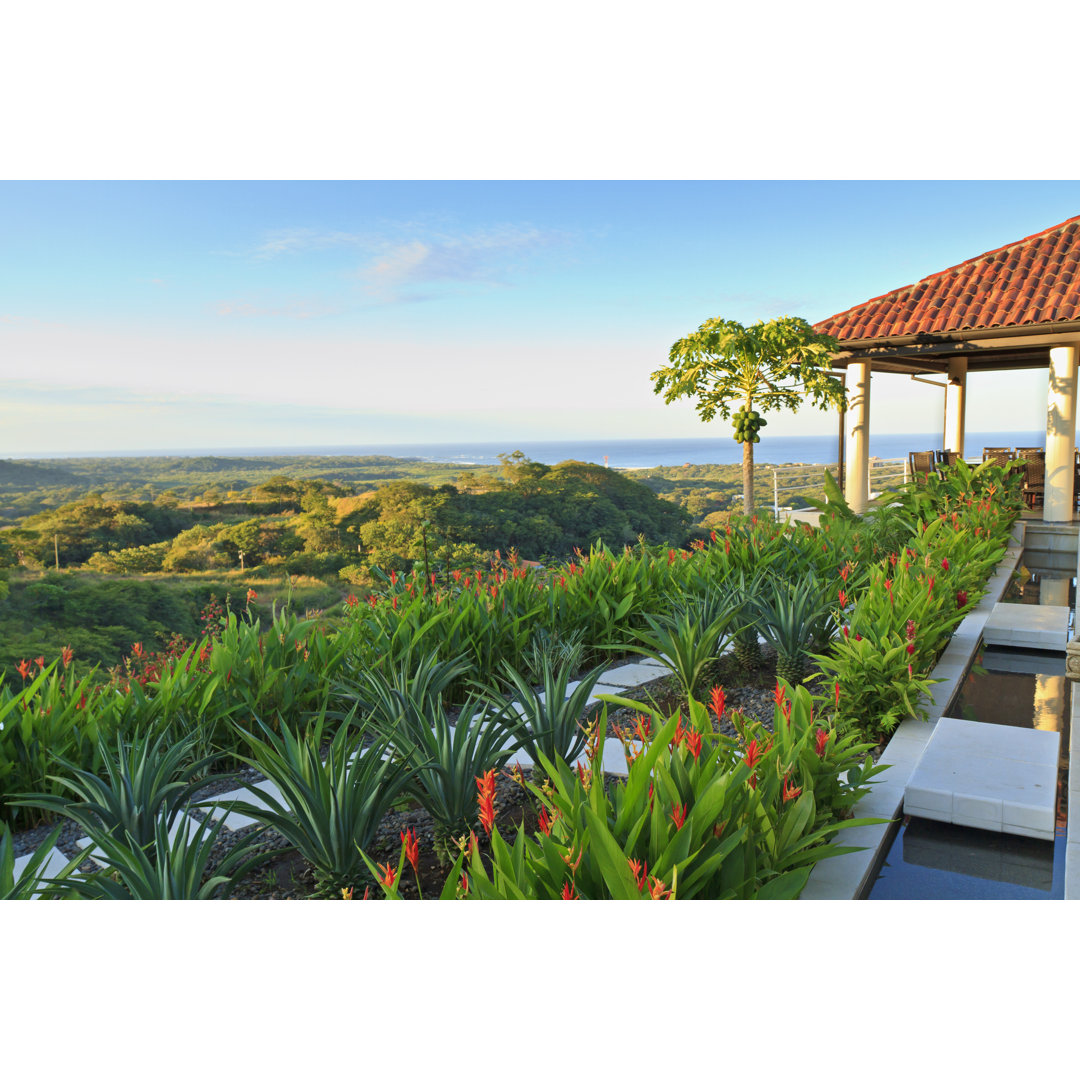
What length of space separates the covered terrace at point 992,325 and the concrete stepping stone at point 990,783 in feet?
25.4

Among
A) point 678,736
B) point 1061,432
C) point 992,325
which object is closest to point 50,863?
point 678,736

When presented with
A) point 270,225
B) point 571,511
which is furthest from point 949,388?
point 270,225

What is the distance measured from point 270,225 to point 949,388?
123ft

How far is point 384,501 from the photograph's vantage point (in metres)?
28.1

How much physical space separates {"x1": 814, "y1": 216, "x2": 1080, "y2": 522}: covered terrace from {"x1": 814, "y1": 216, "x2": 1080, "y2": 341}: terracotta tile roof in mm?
12

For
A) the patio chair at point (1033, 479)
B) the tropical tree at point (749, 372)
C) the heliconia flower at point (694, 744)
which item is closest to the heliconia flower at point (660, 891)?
the heliconia flower at point (694, 744)

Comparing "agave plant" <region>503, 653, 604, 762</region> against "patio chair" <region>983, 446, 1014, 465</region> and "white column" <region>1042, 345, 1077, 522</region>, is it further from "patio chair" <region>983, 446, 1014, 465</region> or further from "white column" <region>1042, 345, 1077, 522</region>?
"patio chair" <region>983, 446, 1014, 465</region>

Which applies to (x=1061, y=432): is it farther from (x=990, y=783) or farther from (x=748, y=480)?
(x=990, y=783)

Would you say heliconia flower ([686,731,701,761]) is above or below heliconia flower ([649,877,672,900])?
above

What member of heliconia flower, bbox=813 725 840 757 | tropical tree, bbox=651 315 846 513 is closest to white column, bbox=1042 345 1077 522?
tropical tree, bbox=651 315 846 513

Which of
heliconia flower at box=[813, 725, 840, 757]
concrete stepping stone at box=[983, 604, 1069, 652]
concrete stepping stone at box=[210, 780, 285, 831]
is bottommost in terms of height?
concrete stepping stone at box=[210, 780, 285, 831]

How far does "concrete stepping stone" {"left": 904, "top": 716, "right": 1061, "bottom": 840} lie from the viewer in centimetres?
241

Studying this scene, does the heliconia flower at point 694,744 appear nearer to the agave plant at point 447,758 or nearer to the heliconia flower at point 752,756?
the heliconia flower at point 752,756

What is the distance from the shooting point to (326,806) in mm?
1956
